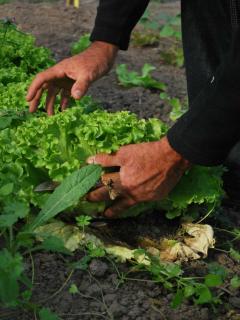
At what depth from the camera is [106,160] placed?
12.0 ft

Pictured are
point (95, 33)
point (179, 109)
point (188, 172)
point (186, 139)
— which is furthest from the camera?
point (179, 109)

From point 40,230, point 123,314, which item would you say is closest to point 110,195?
point 40,230

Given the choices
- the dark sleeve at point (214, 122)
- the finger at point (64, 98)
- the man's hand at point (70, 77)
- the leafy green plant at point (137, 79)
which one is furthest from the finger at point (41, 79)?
the leafy green plant at point (137, 79)

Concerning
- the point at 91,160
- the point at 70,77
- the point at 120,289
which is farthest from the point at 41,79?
the point at 120,289

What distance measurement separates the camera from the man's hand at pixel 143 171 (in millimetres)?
3539

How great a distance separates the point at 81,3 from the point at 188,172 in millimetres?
6777

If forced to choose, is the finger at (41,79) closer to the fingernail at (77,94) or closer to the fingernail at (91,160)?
the fingernail at (77,94)

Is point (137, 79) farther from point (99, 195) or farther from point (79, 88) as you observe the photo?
point (99, 195)

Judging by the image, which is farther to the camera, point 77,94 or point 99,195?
point 77,94

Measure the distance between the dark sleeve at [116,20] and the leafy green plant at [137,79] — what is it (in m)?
1.53

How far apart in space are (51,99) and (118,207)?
3.23 feet

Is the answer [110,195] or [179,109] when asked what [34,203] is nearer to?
[110,195]

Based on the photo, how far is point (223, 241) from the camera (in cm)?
415

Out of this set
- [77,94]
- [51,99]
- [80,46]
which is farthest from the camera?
[80,46]
